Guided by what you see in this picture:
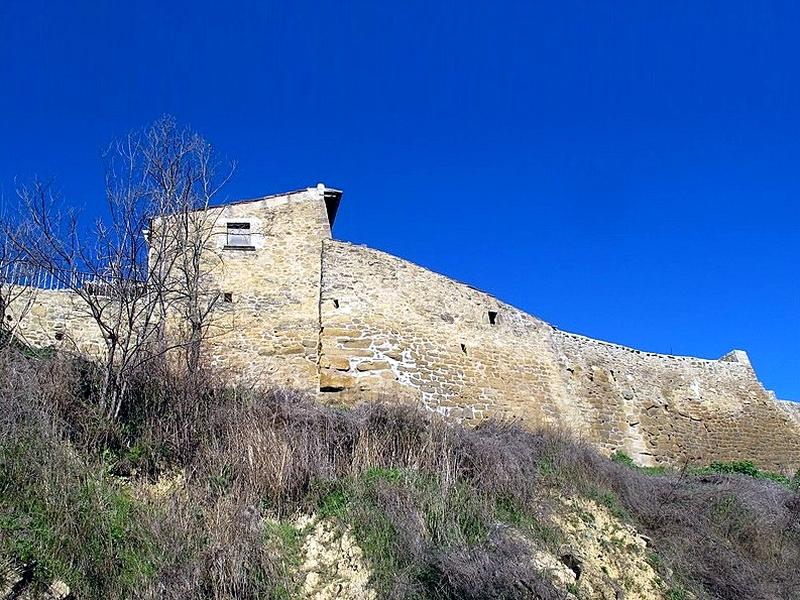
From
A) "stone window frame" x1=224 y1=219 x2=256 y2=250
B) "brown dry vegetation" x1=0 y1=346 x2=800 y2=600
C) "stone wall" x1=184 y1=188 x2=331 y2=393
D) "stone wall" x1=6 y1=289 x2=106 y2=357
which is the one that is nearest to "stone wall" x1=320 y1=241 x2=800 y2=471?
"stone wall" x1=184 y1=188 x2=331 y2=393

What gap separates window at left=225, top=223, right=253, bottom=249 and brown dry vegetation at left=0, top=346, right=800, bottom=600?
17.9ft

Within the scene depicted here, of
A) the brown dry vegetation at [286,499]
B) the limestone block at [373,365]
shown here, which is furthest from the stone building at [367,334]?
the brown dry vegetation at [286,499]

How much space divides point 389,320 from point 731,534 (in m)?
7.21

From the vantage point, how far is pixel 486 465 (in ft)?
28.9

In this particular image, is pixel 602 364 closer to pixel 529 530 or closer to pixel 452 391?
pixel 452 391

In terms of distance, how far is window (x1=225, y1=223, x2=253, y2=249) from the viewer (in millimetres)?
14359

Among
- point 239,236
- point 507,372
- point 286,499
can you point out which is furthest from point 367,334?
point 286,499

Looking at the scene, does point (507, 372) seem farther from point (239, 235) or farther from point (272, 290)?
point (239, 235)

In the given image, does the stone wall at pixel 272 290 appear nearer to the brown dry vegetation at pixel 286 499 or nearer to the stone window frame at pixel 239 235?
the stone window frame at pixel 239 235

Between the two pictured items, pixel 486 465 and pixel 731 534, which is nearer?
pixel 486 465

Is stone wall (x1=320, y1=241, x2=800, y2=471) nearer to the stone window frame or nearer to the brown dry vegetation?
the stone window frame

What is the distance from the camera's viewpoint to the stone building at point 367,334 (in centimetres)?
1312

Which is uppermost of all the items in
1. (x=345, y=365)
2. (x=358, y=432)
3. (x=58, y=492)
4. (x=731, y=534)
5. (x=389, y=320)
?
(x=389, y=320)

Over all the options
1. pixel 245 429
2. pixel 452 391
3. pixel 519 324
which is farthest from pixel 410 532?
pixel 519 324
